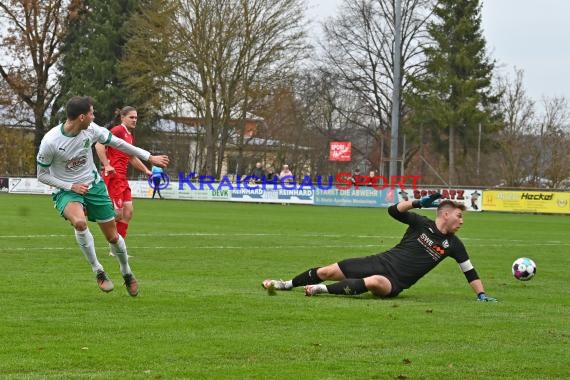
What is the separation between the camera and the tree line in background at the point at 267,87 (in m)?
56.7

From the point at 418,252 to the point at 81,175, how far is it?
3648mm

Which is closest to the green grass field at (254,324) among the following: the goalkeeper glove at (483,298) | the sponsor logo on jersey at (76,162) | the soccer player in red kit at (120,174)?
the goalkeeper glove at (483,298)

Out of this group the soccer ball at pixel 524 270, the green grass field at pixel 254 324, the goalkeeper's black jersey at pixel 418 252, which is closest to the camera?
the green grass field at pixel 254 324

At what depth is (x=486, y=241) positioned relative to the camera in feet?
69.9

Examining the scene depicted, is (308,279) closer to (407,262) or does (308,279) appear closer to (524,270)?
(407,262)

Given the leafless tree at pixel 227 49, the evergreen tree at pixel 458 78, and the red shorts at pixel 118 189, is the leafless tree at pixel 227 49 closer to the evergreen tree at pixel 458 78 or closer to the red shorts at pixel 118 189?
the evergreen tree at pixel 458 78

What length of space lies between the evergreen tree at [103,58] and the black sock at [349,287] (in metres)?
54.2

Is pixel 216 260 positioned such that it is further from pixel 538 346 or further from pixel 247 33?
pixel 247 33

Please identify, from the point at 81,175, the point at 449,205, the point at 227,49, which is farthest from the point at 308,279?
the point at 227,49

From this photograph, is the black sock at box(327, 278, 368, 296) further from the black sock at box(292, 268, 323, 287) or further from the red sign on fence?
the red sign on fence

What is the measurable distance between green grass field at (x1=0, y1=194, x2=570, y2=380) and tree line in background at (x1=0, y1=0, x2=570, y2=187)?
42.1 metres

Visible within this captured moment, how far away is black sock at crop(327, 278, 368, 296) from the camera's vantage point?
32.9ft

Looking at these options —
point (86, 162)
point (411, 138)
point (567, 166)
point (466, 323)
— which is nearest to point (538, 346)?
point (466, 323)

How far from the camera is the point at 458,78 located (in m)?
65.2
